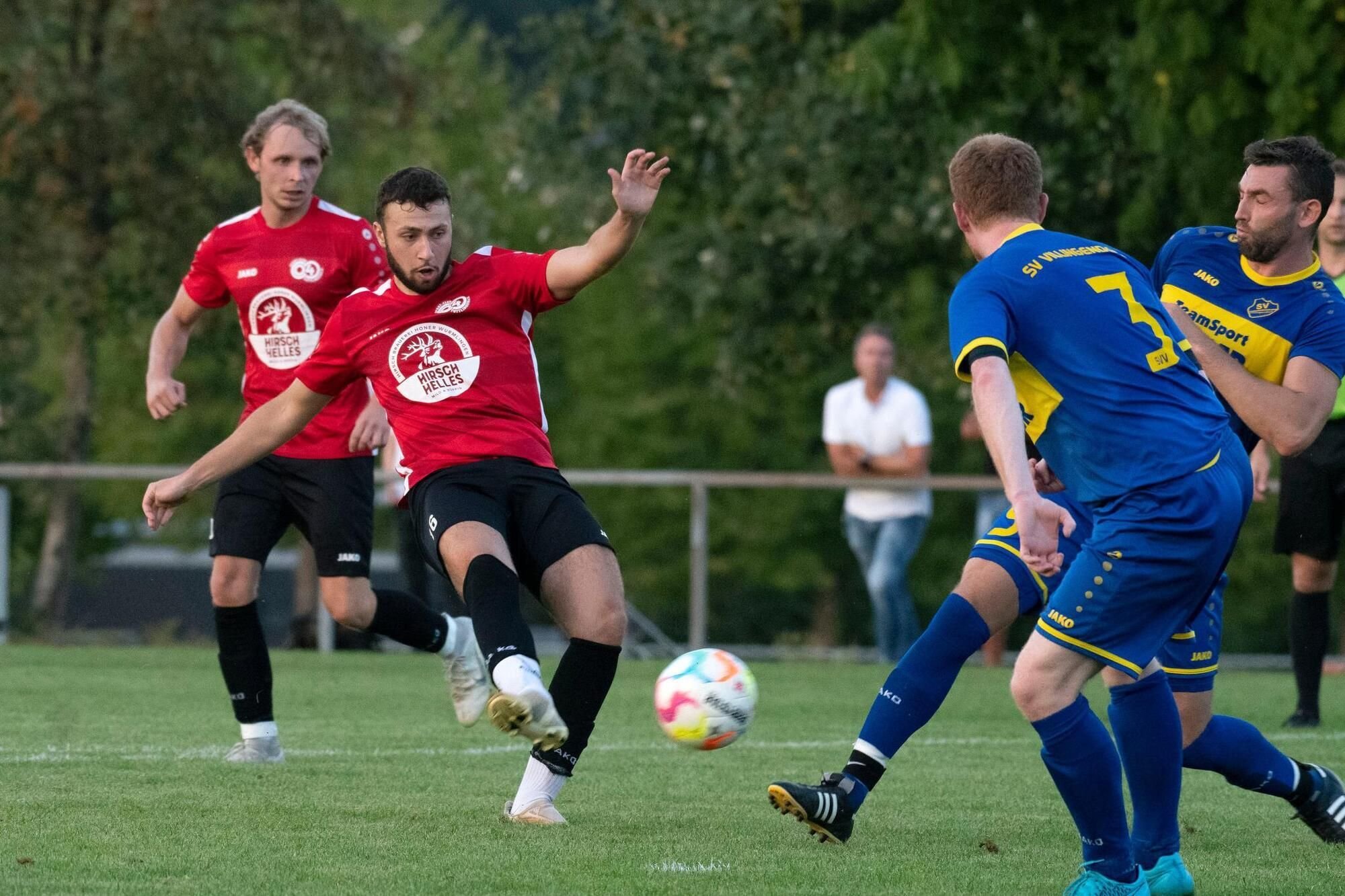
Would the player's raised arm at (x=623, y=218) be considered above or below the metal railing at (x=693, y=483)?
above

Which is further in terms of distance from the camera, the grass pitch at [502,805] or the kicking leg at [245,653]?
the kicking leg at [245,653]

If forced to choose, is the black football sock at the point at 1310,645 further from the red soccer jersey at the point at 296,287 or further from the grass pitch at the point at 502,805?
the red soccer jersey at the point at 296,287

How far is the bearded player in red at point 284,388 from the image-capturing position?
762cm

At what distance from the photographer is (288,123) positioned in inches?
306

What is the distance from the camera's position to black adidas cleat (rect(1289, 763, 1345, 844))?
19.5ft

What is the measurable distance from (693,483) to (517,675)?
9348mm

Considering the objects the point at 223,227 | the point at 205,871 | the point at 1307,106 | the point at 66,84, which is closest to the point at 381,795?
the point at 205,871

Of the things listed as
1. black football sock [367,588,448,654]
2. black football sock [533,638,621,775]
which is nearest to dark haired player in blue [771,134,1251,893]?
black football sock [533,638,621,775]

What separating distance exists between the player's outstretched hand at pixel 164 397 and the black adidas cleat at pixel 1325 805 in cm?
428

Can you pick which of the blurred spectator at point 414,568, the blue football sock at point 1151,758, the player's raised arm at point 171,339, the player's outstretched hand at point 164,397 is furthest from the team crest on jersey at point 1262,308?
the blurred spectator at point 414,568

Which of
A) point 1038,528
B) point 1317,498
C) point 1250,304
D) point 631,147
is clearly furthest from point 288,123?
point 631,147

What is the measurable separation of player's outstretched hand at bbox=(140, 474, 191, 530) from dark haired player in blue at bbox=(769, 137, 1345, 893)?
2174mm

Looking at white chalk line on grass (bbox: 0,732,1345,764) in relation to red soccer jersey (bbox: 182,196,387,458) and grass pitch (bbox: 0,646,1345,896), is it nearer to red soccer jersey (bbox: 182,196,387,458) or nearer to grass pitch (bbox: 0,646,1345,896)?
grass pitch (bbox: 0,646,1345,896)

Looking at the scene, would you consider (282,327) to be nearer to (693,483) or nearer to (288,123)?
(288,123)
